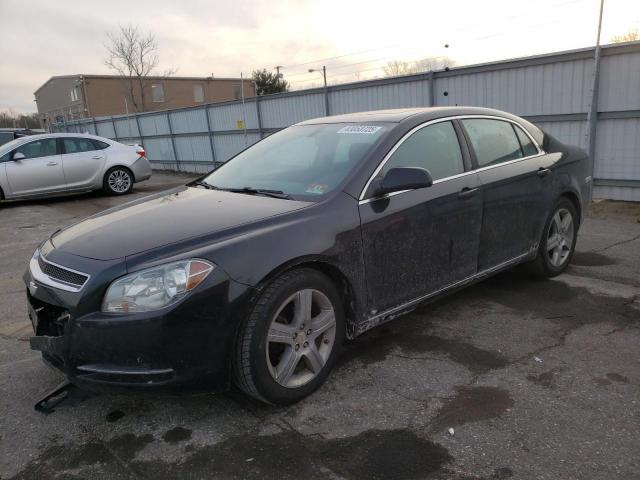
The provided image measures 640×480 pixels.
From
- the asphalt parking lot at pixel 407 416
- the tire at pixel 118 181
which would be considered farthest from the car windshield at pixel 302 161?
the tire at pixel 118 181

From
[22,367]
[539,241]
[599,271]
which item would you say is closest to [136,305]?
[22,367]

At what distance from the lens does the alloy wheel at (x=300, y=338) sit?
2838 millimetres

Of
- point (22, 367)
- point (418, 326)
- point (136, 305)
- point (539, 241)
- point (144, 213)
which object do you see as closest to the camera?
point (136, 305)

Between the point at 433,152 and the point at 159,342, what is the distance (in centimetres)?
230

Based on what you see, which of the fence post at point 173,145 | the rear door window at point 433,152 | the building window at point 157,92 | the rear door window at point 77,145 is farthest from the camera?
the building window at point 157,92

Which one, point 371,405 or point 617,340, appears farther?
point 617,340

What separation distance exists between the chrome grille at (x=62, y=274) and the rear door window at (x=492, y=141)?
287 centimetres

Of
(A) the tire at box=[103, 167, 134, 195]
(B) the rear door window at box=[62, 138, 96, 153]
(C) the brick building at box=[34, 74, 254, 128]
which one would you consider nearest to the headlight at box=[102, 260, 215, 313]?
(B) the rear door window at box=[62, 138, 96, 153]

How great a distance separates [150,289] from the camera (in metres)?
2.51

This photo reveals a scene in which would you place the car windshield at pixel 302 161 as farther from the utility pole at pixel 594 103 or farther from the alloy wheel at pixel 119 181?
the alloy wheel at pixel 119 181

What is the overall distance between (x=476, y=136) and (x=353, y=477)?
2.77 m

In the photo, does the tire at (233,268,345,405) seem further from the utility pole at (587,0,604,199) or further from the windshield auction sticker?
the utility pole at (587,0,604,199)

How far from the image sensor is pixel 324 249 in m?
2.94

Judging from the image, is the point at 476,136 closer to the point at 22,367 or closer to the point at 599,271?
the point at 599,271
